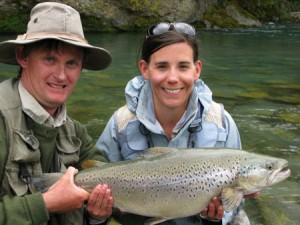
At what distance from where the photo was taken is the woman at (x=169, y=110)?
3887mm

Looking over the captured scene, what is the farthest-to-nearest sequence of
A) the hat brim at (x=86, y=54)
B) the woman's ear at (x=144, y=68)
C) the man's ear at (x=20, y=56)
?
the woman's ear at (x=144, y=68)
the man's ear at (x=20, y=56)
the hat brim at (x=86, y=54)

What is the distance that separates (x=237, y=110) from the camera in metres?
9.95

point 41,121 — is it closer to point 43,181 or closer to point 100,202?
point 43,181

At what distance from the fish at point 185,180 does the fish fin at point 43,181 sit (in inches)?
8.1

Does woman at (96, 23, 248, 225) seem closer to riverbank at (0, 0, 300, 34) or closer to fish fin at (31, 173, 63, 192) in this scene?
fish fin at (31, 173, 63, 192)

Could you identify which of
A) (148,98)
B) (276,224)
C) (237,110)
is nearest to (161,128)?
(148,98)

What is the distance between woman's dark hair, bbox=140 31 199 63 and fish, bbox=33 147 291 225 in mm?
932

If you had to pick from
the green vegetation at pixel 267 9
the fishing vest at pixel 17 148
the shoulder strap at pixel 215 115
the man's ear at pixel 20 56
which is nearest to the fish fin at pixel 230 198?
the shoulder strap at pixel 215 115

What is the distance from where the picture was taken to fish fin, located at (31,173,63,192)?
10.9ft

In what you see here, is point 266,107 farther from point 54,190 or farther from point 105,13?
point 105,13

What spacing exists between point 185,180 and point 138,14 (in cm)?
2317

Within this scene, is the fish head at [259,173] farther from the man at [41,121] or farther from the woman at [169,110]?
the man at [41,121]

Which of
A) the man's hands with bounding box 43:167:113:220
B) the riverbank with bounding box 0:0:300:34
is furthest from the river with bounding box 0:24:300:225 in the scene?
the riverbank with bounding box 0:0:300:34

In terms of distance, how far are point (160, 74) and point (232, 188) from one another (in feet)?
3.56
